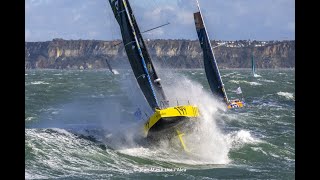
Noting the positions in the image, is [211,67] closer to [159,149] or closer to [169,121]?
[159,149]

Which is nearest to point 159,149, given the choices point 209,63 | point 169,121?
point 169,121

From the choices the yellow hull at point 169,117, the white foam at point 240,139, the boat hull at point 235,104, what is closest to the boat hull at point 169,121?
the yellow hull at point 169,117

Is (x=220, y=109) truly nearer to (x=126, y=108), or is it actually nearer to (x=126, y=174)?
(x=126, y=108)

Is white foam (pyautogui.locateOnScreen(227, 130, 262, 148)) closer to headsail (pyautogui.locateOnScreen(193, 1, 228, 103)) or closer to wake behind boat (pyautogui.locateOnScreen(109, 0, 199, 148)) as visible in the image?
wake behind boat (pyautogui.locateOnScreen(109, 0, 199, 148))

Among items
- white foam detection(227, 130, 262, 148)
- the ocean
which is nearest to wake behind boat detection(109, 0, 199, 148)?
the ocean

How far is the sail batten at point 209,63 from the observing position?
3869 centimetres

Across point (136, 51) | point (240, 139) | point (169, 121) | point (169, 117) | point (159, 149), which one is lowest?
point (159, 149)

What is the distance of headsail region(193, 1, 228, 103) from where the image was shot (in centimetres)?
3872

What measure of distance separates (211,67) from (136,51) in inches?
662

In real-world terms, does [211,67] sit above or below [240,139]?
above

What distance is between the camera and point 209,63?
39.7 metres
